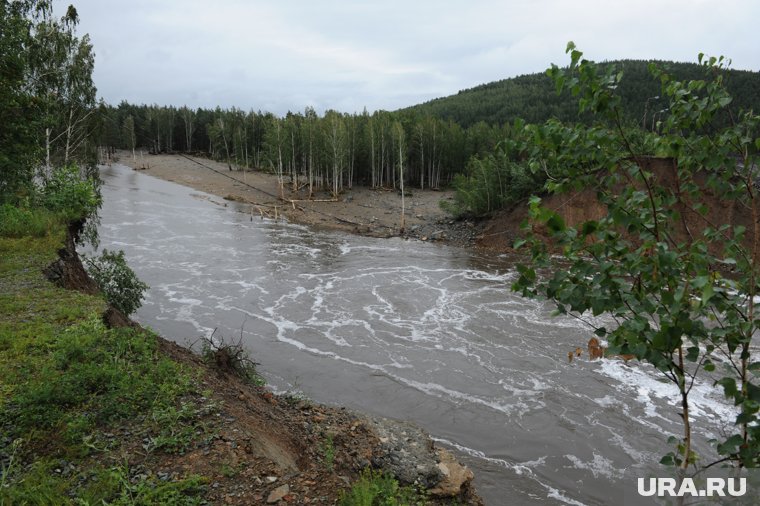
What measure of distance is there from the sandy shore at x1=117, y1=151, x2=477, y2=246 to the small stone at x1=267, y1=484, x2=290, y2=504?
3053cm

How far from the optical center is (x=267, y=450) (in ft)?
20.5

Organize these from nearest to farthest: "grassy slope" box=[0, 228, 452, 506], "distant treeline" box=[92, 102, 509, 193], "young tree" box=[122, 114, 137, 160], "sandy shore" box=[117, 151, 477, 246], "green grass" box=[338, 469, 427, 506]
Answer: "grassy slope" box=[0, 228, 452, 506]
"green grass" box=[338, 469, 427, 506]
"sandy shore" box=[117, 151, 477, 246]
"distant treeline" box=[92, 102, 509, 193]
"young tree" box=[122, 114, 137, 160]

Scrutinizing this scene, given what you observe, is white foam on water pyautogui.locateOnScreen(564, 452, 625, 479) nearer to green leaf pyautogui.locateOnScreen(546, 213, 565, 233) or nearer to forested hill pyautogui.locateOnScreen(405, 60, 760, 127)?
green leaf pyautogui.locateOnScreen(546, 213, 565, 233)

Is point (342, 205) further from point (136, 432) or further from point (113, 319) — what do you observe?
point (136, 432)

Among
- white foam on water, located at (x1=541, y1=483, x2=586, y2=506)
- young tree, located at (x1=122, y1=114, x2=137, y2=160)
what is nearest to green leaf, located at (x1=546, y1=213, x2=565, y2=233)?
white foam on water, located at (x1=541, y1=483, x2=586, y2=506)

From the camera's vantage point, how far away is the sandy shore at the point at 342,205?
3850 cm

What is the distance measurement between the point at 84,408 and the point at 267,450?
92.6 inches

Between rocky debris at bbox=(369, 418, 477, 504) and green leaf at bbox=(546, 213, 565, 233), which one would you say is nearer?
green leaf at bbox=(546, 213, 565, 233)

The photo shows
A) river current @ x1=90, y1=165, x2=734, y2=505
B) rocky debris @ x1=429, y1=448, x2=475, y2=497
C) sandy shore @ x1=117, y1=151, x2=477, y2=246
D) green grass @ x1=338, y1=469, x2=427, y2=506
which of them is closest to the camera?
green grass @ x1=338, y1=469, x2=427, y2=506

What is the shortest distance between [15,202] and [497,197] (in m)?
30.5

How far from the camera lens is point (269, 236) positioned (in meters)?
34.6

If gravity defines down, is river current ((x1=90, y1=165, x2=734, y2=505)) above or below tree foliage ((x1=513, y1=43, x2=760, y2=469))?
below

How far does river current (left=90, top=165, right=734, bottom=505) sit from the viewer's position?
10062 mm

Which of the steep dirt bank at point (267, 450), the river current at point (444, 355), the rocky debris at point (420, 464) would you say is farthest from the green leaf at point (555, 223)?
the rocky debris at point (420, 464)
